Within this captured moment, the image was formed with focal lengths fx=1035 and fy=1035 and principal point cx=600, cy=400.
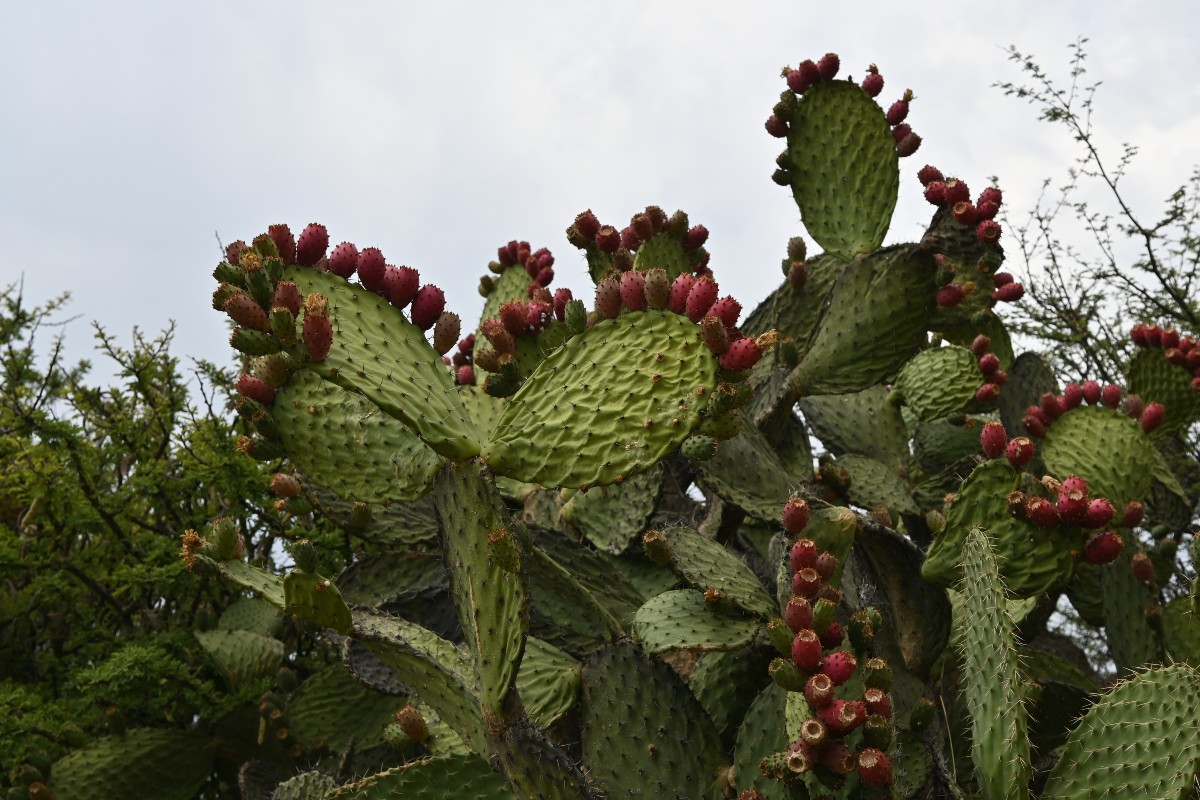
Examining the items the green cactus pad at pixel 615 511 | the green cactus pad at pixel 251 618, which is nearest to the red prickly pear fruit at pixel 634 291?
the green cactus pad at pixel 615 511

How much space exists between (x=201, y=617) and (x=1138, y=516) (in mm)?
2727

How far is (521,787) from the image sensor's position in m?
1.73

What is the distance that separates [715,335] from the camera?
A: 1740 mm

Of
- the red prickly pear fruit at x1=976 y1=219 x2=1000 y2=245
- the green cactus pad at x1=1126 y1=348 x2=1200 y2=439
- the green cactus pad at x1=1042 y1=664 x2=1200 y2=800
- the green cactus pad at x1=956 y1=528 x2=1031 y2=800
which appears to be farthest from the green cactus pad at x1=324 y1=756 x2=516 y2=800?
the green cactus pad at x1=1126 y1=348 x2=1200 y2=439

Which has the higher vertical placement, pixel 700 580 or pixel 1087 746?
pixel 700 580

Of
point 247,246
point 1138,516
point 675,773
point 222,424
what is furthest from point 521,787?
point 222,424

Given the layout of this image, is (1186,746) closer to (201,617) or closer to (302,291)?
(302,291)

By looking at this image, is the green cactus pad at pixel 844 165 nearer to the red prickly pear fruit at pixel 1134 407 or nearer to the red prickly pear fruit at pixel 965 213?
the red prickly pear fruit at pixel 965 213

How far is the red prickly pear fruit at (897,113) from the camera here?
3209 millimetres

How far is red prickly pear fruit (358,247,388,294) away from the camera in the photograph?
6.33 ft

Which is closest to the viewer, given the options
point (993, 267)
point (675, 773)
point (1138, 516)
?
point (675, 773)

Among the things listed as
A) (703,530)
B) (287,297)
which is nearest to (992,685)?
(703,530)

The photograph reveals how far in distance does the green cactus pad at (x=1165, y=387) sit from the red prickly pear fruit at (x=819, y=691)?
2.08 metres

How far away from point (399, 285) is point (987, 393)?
216 centimetres
